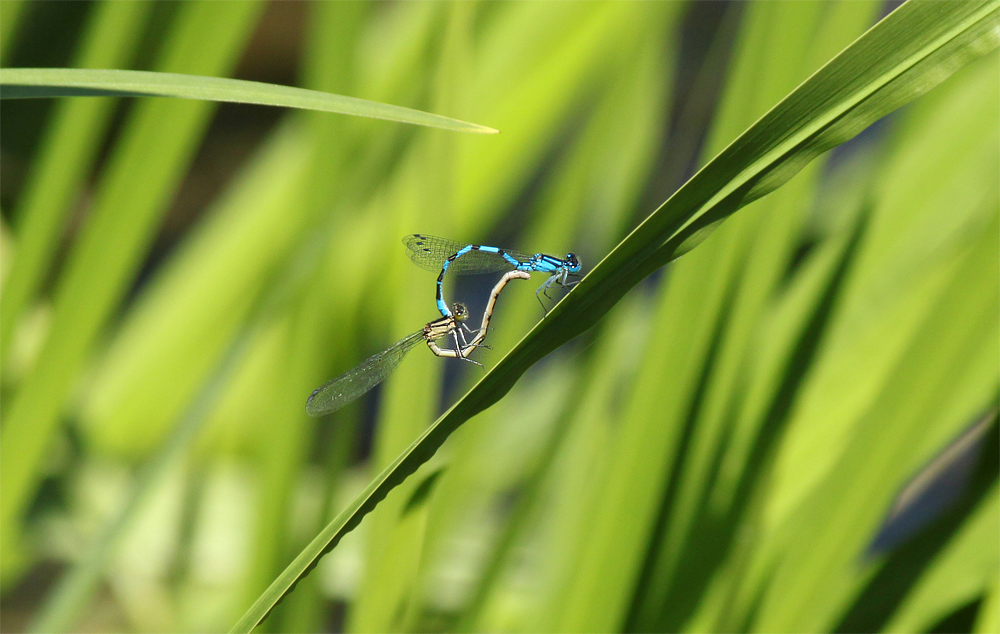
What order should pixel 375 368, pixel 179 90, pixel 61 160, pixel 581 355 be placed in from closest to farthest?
1. pixel 179 90
2. pixel 375 368
3. pixel 61 160
4. pixel 581 355

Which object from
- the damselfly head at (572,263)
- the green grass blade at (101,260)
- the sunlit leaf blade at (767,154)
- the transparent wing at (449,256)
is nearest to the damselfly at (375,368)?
the transparent wing at (449,256)

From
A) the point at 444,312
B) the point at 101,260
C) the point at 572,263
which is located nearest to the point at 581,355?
the point at 572,263

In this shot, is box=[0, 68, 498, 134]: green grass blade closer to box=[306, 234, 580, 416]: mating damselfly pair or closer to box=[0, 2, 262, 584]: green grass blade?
box=[306, 234, 580, 416]: mating damselfly pair

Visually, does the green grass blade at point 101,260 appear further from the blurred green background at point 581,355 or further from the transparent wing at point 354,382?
the transparent wing at point 354,382

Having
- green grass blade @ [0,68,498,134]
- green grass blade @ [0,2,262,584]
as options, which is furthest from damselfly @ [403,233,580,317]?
green grass blade @ [0,68,498,134]

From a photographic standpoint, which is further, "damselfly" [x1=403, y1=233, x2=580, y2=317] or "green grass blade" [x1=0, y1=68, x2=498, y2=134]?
"damselfly" [x1=403, y1=233, x2=580, y2=317]

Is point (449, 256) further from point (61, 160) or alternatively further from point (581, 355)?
point (61, 160)

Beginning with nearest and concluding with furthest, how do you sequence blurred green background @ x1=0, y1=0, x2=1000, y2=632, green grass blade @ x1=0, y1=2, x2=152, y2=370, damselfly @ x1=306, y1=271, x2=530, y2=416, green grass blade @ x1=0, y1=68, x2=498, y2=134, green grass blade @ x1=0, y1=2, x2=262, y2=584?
green grass blade @ x1=0, y1=68, x2=498, y2=134 → blurred green background @ x1=0, y1=0, x2=1000, y2=632 → damselfly @ x1=306, y1=271, x2=530, y2=416 → green grass blade @ x1=0, y1=2, x2=152, y2=370 → green grass blade @ x1=0, y1=2, x2=262, y2=584

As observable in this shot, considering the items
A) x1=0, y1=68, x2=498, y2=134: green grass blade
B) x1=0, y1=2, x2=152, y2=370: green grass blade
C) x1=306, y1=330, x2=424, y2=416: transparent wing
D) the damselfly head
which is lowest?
x1=306, y1=330, x2=424, y2=416: transparent wing
